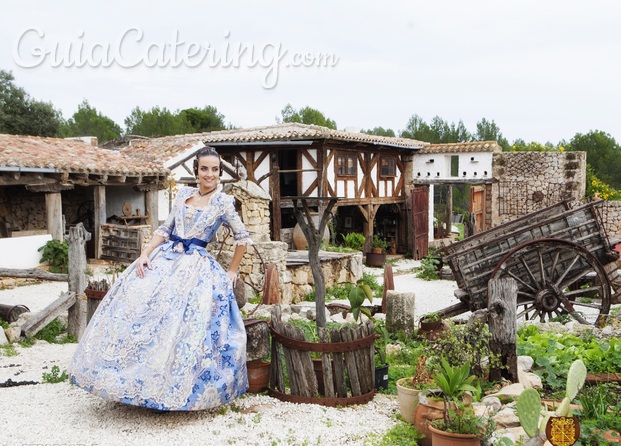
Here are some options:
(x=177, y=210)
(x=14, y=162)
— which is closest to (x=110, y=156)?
(x=14, y=162)

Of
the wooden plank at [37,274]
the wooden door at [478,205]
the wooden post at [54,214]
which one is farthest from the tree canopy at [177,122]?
→ the wooden plank at [37,274]

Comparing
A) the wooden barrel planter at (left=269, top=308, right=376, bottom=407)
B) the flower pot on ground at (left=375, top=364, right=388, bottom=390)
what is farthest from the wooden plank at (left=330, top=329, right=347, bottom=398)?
the flower pot on ground at (left=375, top=364, right=388, bottom=390)

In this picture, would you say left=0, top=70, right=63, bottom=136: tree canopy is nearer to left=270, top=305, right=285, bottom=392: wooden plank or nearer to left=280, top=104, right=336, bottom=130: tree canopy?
left=280, top=104, right=336, bottom=130: tree canopy

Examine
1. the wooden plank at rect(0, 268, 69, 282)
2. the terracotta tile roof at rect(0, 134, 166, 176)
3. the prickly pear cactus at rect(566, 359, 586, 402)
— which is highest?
the terracotta tile roof at rect(0, 134, 166, 176)

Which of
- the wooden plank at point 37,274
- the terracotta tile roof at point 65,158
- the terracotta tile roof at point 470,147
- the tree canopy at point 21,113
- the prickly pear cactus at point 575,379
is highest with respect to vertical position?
the tree canopy at point 21,113

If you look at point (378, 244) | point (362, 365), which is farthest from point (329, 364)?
point (378, 244)

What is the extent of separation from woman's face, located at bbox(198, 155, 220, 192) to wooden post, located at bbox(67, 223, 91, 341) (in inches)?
116

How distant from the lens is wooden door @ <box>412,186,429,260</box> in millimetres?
20616

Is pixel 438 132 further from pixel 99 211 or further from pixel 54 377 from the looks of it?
pixel 54 377

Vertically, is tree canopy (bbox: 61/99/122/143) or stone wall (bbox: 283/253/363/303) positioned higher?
tree canopy (bbox: 61/99/122/143)

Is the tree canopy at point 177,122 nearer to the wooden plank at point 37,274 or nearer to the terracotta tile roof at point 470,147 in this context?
the terracotta tile roof at point 470,147

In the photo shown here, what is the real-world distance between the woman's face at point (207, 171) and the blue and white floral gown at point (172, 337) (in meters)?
0.21

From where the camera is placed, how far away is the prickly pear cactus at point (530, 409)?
339cm

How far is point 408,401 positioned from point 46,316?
4501 mm
